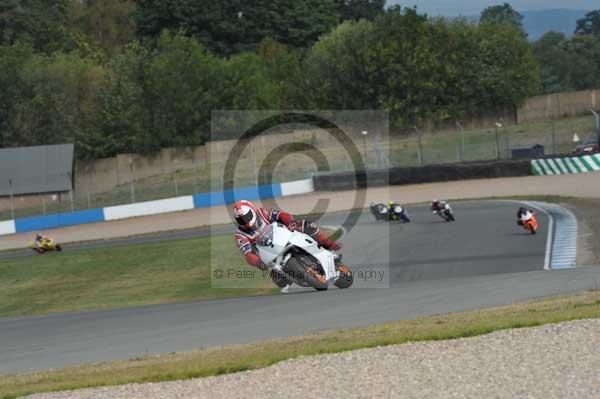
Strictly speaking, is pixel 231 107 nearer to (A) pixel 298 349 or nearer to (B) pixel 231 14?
(B) pixel 231 14

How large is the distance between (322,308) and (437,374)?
5.91m

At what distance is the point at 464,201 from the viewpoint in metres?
36.8

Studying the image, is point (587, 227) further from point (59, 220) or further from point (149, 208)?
point (59, 220)

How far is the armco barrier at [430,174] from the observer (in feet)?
134

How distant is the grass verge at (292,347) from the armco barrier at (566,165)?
27206 millimetres

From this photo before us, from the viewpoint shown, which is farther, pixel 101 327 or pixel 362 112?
pixel 362 112

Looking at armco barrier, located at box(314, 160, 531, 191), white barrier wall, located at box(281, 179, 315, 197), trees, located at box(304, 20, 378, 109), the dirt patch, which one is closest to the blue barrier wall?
white barrier wall, located at box(281, 179, 315, 197)

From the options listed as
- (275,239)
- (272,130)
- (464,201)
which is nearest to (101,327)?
(275,239)

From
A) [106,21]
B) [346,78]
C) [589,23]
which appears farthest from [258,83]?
[589,23]

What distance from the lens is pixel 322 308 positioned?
1527cm

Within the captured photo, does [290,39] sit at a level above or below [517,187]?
above

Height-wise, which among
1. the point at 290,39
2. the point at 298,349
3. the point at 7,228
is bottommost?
the point at 7,228

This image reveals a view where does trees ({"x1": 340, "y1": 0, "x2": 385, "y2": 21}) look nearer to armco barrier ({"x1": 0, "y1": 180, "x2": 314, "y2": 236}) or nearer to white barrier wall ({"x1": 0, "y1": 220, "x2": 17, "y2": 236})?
armco barrier ({"x1": 0, "y1": 180, "x2": 314, "y2": 236})

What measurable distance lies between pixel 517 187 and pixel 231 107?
33.0 meters
